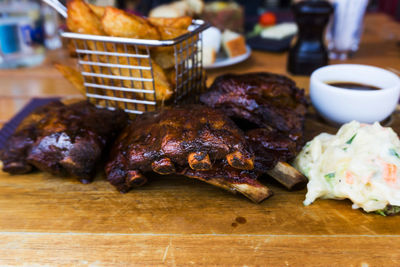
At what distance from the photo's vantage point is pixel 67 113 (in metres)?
1.47

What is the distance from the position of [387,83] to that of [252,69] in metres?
1.23

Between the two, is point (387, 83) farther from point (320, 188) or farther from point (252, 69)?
point (252, 69)

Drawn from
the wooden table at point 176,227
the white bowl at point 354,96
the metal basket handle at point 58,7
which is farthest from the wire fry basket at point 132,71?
the white bowl at point 354,96

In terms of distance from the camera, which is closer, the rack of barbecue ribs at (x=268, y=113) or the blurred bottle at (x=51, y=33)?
the rack of barbecue ribs at (x=268, y=113)

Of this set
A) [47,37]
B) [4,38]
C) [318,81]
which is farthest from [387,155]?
[47,37]

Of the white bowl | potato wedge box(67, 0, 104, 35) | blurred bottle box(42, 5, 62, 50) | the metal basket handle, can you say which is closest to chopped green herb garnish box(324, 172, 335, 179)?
the white bowl

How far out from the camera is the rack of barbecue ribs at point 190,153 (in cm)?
119

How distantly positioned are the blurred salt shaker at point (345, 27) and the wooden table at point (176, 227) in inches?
84.1

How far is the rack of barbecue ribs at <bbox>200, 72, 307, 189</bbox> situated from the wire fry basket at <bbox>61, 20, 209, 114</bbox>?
18 cm

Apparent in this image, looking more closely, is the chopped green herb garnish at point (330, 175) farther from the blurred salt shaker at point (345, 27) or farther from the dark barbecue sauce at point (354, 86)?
the blurred salt shaker at point (345, 27)

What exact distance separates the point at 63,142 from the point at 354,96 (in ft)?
4.37

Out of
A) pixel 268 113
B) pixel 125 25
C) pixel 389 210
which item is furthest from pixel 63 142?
pixel 389 210

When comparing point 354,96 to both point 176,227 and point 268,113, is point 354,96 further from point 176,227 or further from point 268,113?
point 176,227

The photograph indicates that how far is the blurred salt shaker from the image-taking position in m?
2.82
